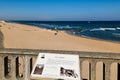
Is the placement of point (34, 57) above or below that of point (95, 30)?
above

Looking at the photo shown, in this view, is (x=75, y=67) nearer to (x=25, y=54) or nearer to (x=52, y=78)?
(x=52, y=78)

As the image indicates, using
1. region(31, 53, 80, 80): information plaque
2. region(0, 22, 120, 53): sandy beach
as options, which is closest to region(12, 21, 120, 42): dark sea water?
region(0, 22, 120, 53): sandy beach

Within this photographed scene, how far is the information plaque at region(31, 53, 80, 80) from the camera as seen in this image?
26.7 feet

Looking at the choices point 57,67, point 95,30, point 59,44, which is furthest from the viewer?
point 95,30

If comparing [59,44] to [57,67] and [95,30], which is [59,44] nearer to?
[57,67]

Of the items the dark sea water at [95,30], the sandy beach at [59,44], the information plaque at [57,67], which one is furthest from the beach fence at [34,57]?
the dark sea water at [95,30]

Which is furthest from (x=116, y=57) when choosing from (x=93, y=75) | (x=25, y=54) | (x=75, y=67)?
(x=25, y=54)

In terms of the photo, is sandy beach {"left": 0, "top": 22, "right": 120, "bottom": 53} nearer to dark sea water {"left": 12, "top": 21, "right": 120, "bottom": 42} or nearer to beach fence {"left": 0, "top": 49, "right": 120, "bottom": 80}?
dark sea water {"left": 12, "top": 21, "right": 120, "bottom": 42}

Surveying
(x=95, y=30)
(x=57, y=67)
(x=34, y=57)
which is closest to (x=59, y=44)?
(x=34, y=57)

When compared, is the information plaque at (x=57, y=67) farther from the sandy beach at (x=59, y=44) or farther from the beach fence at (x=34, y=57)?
the sandy beach at (x=59, y=44)

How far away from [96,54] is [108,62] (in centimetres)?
51

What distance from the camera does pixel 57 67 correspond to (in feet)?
27.4

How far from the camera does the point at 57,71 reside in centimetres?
825

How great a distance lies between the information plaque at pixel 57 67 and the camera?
8.15m
